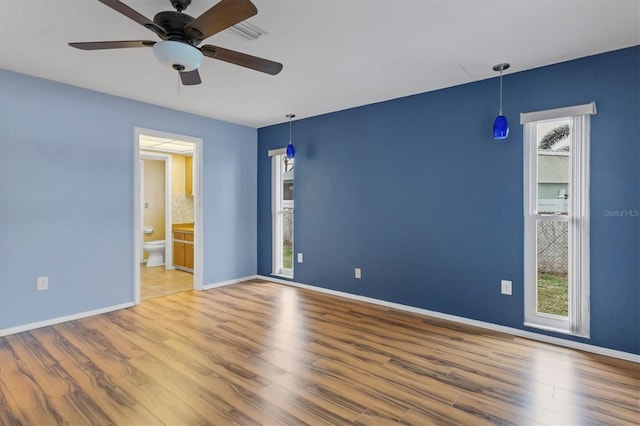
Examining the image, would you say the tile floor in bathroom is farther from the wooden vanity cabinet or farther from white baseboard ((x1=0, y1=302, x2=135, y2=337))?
white baseboard ((x1=0, y1=302, x2=135, y2=337))

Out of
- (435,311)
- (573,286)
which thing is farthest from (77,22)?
(573,286)

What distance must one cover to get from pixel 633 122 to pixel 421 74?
1.67 m

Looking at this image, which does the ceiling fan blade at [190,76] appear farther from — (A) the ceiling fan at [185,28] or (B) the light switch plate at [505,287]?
(B) the light switch plate at [505,287]

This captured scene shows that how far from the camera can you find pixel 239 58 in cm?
211

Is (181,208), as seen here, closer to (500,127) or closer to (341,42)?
(341,42)

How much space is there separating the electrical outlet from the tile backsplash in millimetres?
3124

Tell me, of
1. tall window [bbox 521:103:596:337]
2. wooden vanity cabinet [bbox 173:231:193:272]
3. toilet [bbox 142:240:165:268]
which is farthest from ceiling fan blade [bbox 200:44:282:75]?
toilet [bbox 142:240:165:268]

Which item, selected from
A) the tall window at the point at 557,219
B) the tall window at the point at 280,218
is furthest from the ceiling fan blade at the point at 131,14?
the tall window at the point at 280,218

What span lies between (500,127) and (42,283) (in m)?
4.54

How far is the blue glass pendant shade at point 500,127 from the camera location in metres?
2.99

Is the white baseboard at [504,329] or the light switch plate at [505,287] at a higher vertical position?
the light switch plate at [505,287]

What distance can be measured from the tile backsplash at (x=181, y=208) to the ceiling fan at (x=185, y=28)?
480 centimetres

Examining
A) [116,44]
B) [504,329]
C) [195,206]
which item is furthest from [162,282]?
[504,329]

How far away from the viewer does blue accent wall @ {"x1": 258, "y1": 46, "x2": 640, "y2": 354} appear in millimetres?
2668
